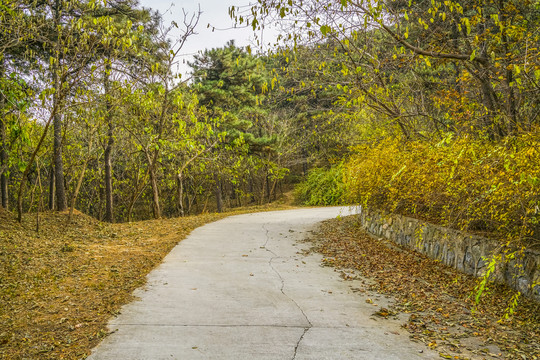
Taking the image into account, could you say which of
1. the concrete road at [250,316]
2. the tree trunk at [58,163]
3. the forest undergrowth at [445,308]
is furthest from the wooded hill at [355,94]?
the concrete road at [250,316]

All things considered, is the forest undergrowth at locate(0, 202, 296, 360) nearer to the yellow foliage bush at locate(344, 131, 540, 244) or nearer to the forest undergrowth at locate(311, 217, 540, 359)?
the forest undergrowth at locate(311, 217, 540, 359)

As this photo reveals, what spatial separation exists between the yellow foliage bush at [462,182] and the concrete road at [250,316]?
193 centimetres

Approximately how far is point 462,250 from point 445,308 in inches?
63.1

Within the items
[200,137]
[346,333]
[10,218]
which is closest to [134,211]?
[200,137]

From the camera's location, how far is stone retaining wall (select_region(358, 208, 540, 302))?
197 inches

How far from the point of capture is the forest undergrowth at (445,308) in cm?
400

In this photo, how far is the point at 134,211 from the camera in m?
27.1

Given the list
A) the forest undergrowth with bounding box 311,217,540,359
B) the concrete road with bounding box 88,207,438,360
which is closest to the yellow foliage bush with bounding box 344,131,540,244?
the forest undergrowth with bounding box 311,217,540,359

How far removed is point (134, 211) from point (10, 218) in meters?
17.4

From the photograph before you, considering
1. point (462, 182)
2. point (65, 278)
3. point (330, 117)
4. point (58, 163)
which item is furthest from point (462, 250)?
point (58, 163)

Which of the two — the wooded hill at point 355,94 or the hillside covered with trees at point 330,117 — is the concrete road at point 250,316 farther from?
the wooded hill at point 355,94

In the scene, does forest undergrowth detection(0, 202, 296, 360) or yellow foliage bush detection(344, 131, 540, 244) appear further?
Result: yellow foliage bush detection(344, 131, 540, 244)

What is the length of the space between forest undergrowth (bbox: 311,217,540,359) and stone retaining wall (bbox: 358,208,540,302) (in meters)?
0.15

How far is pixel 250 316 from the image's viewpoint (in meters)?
4.67
